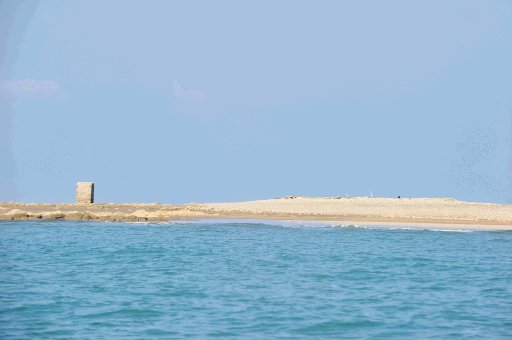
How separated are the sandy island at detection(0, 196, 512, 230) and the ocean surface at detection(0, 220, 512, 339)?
15.8m

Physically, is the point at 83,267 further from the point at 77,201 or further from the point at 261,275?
the point at 77,201

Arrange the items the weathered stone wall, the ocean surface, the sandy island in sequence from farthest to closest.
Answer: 1. the weathered stone wall
2. the sandy island
3. the ocean surface

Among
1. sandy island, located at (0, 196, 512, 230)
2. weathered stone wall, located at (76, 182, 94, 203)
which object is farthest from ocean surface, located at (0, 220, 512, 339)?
weathered stone wall, located at (76, 182, 94, 203)

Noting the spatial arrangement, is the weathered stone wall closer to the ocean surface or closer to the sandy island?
the sandy island

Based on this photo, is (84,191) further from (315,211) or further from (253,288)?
(253,288)

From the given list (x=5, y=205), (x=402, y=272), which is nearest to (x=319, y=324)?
(x=402, y=272)

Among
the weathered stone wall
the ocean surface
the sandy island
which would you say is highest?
the weathered stone wall

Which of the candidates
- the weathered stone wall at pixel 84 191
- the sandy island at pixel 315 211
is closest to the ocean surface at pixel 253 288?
the sandy island at pixel 315 211

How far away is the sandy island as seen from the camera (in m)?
55.8

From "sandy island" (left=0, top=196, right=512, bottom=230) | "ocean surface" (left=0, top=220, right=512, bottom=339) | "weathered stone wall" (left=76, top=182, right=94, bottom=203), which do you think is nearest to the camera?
"ocean surface" (left=0, top=220, right=512, bottom=339)

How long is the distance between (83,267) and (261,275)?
6443 mm

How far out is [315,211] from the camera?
6725cm

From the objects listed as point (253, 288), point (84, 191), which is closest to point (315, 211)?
point (84, 191)

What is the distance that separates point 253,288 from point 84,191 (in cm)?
5247
